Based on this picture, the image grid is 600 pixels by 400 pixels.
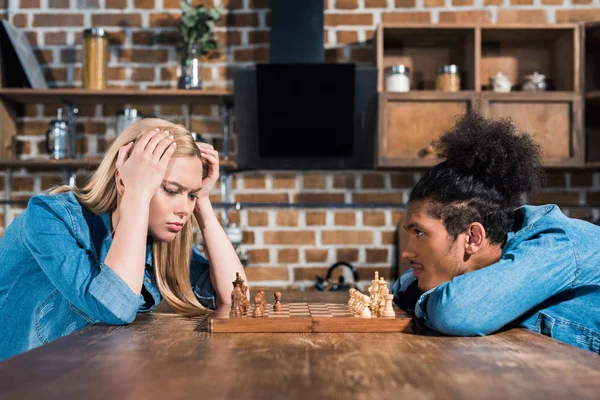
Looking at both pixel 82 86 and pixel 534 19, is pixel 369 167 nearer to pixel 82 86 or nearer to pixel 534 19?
pixel 534 19

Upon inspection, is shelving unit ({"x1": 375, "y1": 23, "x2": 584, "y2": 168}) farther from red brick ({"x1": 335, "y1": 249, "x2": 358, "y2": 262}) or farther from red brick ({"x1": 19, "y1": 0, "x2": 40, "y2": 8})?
red brick ({"x1": 19, "y1": 0, "x2": 40, "y2": 8})

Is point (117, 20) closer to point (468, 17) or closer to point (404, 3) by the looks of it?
point (404, 3)

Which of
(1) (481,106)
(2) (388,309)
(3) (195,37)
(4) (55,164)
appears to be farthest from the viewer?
(3) (195,37)

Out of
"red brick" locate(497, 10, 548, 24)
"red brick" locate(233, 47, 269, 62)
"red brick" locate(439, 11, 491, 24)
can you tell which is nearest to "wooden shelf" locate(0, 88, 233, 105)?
"red brick" locate(233, 47, 269, 62)

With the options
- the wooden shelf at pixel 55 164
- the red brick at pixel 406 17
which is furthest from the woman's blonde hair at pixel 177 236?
the red brick at pixel 406 17

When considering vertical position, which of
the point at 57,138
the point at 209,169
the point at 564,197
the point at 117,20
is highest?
the point at 117,20

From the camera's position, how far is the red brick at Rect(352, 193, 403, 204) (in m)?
3.69

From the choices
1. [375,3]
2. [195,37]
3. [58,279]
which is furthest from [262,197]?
[58,279]

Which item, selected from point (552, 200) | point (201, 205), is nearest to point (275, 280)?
point (552, 200)

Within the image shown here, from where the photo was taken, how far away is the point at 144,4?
3734 mm

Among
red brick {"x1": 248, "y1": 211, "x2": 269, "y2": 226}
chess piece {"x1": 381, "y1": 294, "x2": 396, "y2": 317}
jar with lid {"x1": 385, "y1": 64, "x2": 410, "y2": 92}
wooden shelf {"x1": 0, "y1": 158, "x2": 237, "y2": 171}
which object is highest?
jar with lid {"x1": 385, "y1": 64, "x2": 410, "y2": 92}

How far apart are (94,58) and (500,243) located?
249 centimetres

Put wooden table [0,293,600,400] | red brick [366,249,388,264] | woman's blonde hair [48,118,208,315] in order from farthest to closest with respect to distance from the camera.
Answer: red brick [366,249,388,264], woman's blonde hair [48,118,208,315], wooden table [0,293,600,400]

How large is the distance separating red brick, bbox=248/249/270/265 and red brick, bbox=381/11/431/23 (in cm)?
132
